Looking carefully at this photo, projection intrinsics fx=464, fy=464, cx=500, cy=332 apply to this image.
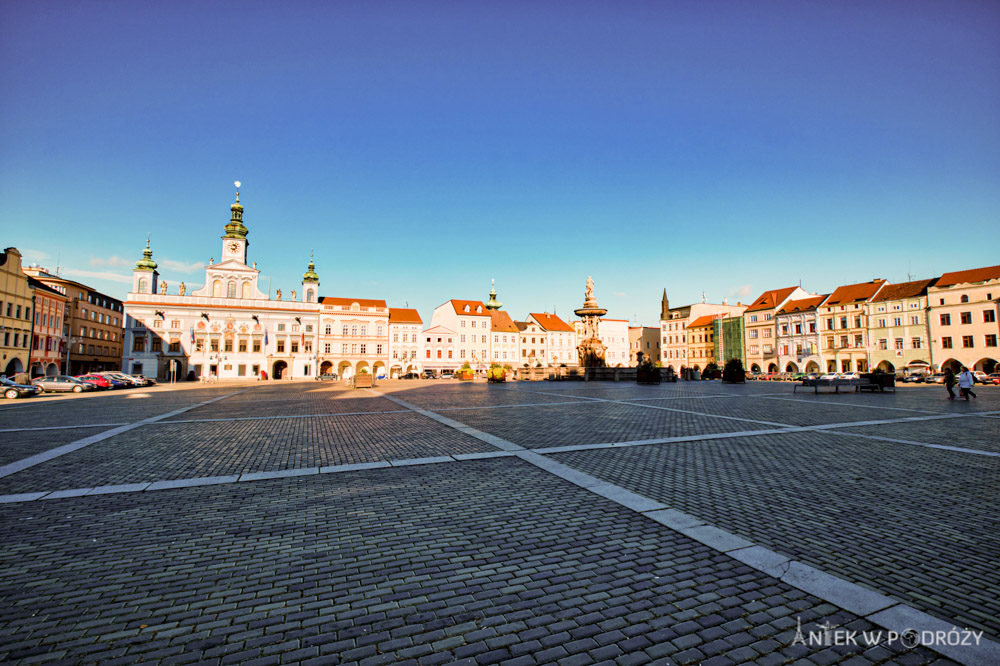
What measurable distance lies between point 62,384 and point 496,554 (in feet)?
131

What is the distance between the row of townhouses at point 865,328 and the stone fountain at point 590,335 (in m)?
38.9

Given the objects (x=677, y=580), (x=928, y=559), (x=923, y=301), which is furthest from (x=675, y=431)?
(x=923, y=301)

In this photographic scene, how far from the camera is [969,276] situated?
50188 millimetres

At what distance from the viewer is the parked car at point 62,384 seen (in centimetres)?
3088

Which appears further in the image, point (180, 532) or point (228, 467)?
point (228, 467)

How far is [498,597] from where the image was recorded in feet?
10.8

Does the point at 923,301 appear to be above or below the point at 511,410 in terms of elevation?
above

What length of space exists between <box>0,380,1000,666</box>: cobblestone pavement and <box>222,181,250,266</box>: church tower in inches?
2600

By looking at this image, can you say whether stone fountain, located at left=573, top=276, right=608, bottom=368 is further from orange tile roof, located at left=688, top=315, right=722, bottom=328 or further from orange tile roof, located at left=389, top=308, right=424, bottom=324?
orange tile roof, located at left=688, top=315, right=722, bottom=328

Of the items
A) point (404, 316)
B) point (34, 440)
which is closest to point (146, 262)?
point (404, 316)

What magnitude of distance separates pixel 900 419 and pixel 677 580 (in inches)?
533

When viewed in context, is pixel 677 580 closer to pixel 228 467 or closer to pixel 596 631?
pixel 596 631

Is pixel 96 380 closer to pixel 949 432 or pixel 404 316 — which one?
pixel 949 432

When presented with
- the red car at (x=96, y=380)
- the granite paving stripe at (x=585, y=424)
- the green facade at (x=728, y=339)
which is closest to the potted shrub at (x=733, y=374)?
the granite paving stripe at (x=585, y=424)
